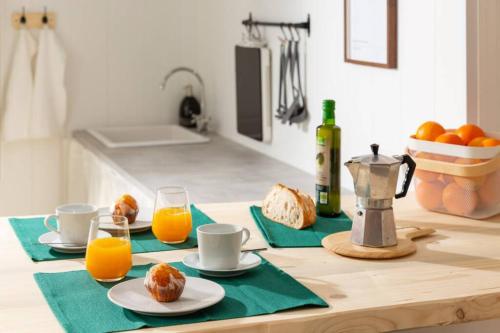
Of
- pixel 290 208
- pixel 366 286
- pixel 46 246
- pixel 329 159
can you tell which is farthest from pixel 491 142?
pixel 46 246

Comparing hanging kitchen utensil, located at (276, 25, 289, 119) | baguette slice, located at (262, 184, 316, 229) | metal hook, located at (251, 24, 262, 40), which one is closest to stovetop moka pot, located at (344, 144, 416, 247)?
baguette slice, located at (262, 184, 316, 229)

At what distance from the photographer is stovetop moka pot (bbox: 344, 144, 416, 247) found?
5.60 ft

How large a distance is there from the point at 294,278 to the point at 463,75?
38.2 inches

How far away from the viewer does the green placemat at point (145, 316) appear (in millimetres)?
1334

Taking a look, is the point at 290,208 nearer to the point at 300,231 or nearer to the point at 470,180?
the point at 300,231

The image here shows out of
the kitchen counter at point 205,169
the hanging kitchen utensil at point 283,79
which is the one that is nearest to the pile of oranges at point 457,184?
the kitchen counter at point 205,169

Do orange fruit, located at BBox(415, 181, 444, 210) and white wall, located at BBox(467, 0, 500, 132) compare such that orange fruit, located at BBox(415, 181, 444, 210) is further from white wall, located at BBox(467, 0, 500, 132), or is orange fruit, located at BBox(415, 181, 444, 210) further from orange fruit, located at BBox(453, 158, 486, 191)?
white wall, located at BBox(467, 0, 500, 132)

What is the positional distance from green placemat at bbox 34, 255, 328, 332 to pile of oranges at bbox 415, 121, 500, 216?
1.90 feet

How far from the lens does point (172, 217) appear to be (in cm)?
178

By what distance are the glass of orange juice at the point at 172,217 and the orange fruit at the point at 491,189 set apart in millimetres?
671

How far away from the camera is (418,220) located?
199 cm

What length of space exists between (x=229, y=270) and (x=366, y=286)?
243 mm

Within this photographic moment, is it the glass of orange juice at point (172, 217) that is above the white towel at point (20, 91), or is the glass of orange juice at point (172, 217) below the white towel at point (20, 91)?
below

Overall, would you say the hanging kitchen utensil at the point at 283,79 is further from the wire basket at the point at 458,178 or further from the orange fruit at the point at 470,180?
the orange fruit at the point at 470,180
